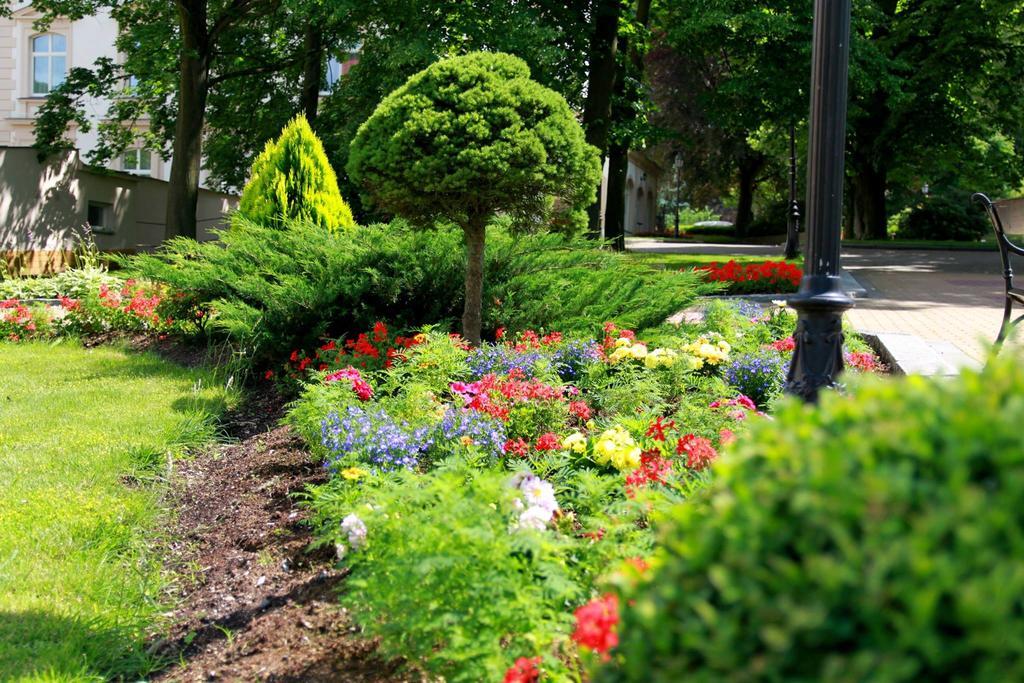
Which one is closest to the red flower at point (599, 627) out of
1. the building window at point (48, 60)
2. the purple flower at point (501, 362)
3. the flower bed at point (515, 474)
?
the flower bed at point (515, 474)

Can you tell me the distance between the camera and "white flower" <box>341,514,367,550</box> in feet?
9.78

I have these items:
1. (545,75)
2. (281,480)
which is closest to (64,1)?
(545,75)

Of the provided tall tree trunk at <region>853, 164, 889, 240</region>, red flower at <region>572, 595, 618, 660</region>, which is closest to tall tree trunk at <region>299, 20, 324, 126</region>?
tall tree trunk at <region>853, 164, 889, 240</region>

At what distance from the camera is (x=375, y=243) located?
7.73 meters

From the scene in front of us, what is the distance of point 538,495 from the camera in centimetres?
313

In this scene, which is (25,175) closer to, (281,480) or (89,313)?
(89,313)

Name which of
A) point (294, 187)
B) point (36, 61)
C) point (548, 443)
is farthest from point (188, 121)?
point (36, 61)

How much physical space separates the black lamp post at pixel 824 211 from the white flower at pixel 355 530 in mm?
2007

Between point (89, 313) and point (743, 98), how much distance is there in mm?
15101

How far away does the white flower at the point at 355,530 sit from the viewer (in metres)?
2.98

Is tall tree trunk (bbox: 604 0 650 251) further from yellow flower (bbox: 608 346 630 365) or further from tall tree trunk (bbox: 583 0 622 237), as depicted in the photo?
yellow flower (bbox: 608 346 630 365)

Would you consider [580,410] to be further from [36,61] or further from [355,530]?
[36,61]

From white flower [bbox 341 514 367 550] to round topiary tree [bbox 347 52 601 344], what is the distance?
3292 millimetres

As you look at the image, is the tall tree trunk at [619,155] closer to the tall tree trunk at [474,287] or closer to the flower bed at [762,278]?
the flower bed at [762,278]
